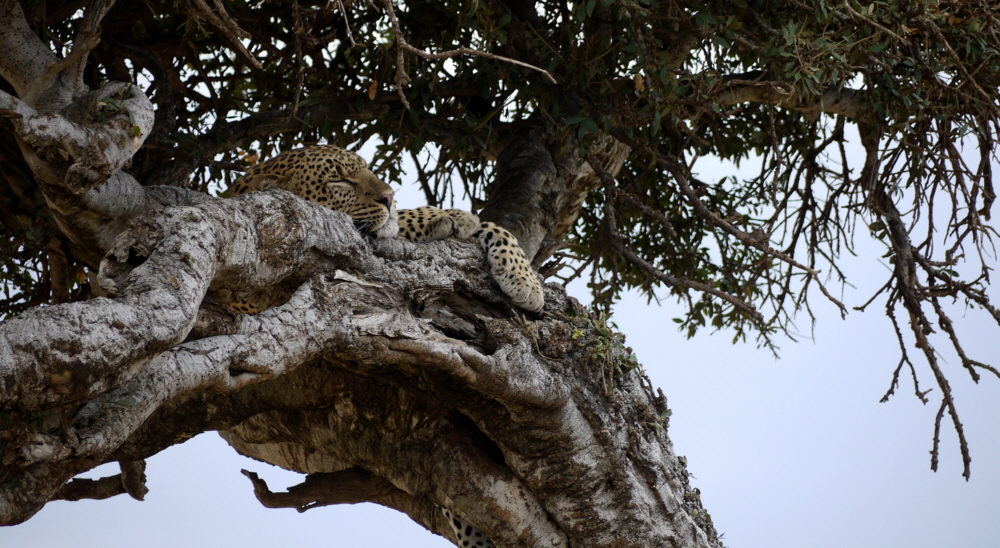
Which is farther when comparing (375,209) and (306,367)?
(375,209)

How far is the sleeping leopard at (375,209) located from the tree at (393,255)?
17cm

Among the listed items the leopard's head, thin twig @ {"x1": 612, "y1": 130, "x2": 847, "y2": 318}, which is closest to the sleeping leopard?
the leopard's head

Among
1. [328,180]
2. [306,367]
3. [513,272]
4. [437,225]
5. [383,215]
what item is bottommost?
[306,367]

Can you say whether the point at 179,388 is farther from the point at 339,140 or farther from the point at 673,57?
the point at 673,57

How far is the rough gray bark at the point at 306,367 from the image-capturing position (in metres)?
2.78

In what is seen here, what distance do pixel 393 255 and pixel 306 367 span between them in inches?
25.0

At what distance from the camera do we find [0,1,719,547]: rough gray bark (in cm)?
278

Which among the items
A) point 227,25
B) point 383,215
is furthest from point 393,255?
point 227,25

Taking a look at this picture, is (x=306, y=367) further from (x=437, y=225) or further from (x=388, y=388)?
(x=437, y=225)

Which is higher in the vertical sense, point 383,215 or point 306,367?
point 383,215

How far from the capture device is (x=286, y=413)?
15.0 ft

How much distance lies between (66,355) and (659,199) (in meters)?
6.03

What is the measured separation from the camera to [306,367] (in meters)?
4.17

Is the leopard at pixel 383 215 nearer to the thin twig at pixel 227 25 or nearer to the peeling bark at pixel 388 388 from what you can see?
the peeling bark at pixel 388 388
